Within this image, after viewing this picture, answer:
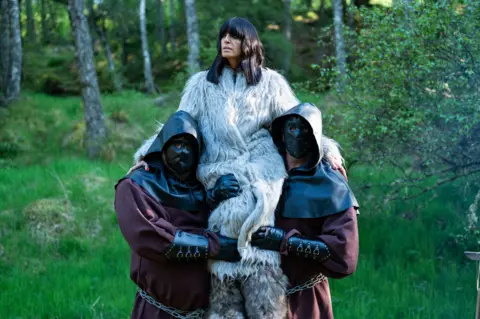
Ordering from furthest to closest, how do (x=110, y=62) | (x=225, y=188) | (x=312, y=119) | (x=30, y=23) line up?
1. (x=30, y=23)
2. (x=110, y=62)
3. (x=312, y=119)
4. (x=225, y=188)

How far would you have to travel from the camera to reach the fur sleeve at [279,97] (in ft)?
11.7

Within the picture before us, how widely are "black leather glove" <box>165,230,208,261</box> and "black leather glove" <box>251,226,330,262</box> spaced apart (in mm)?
292

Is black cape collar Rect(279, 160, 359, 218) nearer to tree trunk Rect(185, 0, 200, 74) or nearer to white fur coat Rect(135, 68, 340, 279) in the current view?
white fur coat Rect(135, 68, 340, 279)

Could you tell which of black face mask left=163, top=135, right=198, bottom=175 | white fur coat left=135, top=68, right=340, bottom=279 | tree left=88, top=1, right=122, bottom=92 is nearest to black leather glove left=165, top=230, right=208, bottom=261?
white fur coat left=135, top=68, right=340, bottom=279

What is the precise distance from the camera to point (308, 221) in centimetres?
338

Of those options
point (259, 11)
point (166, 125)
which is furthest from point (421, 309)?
point (259, 11)

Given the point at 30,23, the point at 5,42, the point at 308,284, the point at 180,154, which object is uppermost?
the point at 30,23

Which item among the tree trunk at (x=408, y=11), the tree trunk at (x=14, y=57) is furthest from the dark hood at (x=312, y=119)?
the tree trunk at (x=14, y=57)

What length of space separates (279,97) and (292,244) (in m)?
0.93

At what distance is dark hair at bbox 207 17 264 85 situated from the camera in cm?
350

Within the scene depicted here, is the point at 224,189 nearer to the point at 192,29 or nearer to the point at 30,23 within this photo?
the point at 192,29

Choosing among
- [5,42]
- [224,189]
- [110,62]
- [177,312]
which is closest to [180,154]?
[224,189]

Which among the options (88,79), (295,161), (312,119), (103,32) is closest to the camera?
(312,119)

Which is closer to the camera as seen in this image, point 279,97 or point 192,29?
point 279,97
